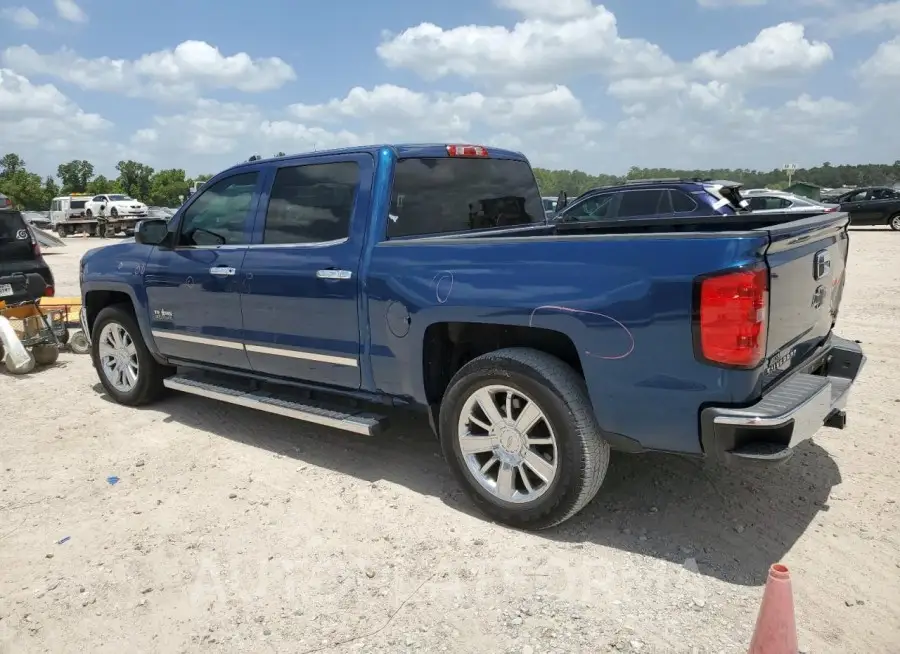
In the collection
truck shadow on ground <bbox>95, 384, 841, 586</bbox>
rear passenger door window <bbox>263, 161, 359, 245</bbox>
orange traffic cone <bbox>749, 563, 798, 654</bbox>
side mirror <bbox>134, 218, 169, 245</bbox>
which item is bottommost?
truck shadow on ground <bbox>95, 384, 841, 586</bbox>

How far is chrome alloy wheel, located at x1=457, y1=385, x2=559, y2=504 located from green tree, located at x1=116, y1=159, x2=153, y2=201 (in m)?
80.7

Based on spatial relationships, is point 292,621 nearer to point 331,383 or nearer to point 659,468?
point 331,383

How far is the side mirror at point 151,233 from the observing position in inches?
210

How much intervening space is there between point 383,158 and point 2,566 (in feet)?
9.82

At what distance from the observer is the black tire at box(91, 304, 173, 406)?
5906mm

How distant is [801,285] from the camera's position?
130 inches

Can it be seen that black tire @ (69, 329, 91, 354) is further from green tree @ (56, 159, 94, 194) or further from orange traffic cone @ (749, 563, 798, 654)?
Result: green tree @ (56, 159, 94, 194)

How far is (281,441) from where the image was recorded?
16.9 feet

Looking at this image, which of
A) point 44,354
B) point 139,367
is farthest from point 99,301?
point 44,354

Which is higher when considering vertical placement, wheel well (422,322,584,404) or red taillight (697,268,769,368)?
red taillight (697,268,769,368)

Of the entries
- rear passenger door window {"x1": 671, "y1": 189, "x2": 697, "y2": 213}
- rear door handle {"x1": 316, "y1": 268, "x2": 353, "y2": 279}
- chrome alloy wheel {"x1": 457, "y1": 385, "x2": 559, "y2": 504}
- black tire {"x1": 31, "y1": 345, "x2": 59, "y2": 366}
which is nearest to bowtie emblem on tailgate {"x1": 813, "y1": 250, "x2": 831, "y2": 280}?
chrome alloy wheel {"x1": 457, "y1": 385, "x2": 559, "y2": 504}

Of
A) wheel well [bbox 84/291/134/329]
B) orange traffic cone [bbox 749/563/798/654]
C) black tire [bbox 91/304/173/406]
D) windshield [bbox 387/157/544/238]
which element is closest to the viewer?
orange traffic cone [bbox 749/563/798/654]

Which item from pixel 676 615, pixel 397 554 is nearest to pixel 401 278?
pixel 397 554

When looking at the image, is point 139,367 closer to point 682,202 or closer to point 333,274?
point 333,274
